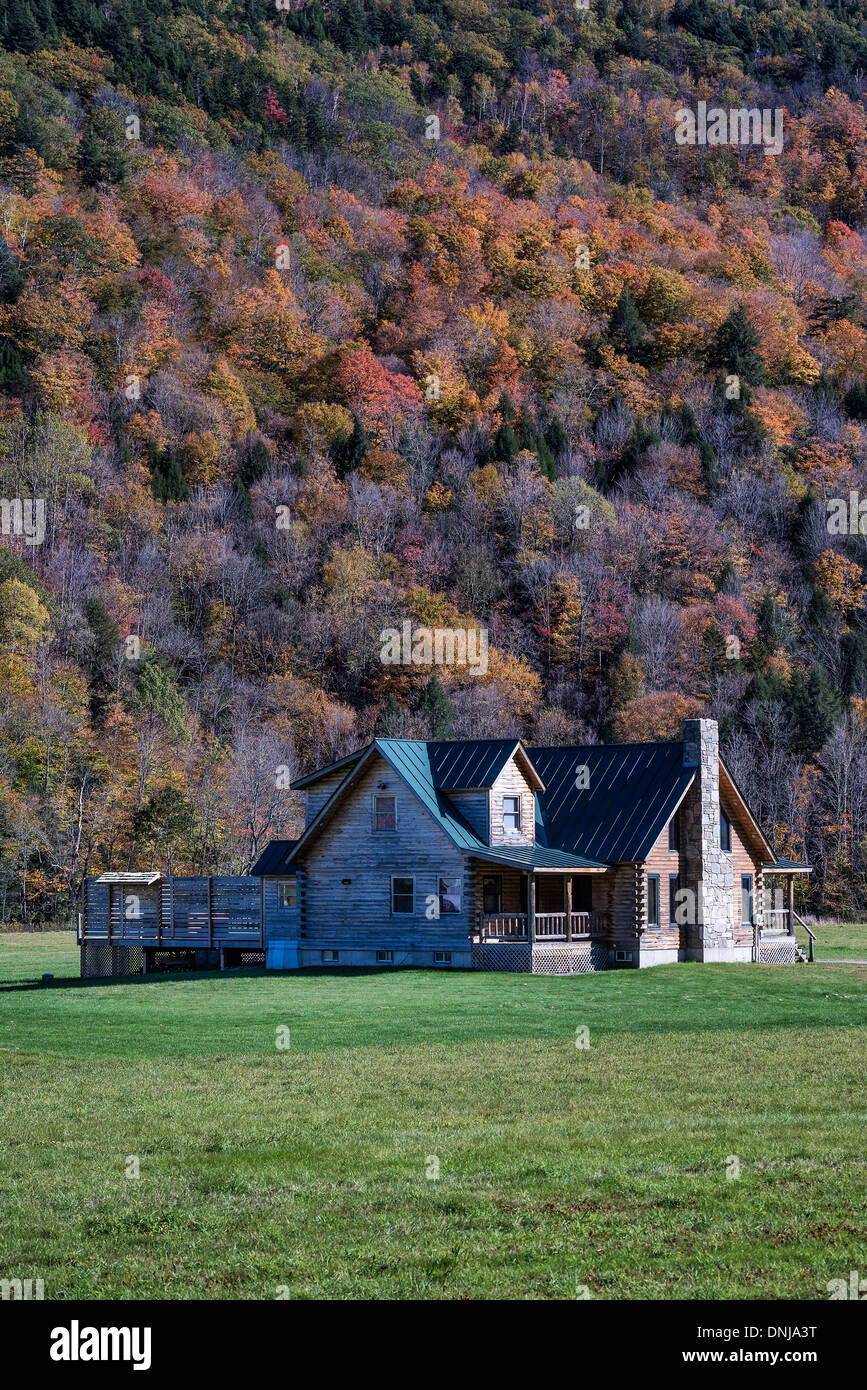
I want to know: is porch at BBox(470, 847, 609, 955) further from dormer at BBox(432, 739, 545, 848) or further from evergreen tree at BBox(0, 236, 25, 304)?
Answer: evergreen tree at BBox(0, 236, 25, 304)

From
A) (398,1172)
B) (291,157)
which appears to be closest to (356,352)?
(291,157)

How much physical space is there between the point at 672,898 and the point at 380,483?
254 ft

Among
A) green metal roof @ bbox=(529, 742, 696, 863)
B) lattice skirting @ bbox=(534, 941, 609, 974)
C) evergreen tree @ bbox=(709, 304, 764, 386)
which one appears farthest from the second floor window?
evergreen tree @ bbox=(709, 304, 764, 386)

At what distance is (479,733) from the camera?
94.6 meters

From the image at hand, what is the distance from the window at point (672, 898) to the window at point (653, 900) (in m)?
0.70

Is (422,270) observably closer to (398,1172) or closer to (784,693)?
A: (784,693)

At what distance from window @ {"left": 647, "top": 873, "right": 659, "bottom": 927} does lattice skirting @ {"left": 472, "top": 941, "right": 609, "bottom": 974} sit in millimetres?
3243

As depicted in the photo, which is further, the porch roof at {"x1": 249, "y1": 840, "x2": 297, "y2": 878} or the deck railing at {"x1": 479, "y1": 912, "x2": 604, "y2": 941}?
the porch roof at {"x1": 249, "y1": 840, "x2": 297, "y2": 878}

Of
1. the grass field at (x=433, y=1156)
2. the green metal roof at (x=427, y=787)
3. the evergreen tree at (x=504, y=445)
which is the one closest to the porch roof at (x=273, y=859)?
the green metal roof at (x=427, y=787)

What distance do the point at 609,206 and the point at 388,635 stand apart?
309 feet

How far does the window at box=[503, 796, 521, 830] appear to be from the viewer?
47.4 m

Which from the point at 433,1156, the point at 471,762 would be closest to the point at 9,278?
the point at 471,762

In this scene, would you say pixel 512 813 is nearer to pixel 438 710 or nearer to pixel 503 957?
pixel 503 957

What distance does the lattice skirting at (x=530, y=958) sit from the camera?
143ft
